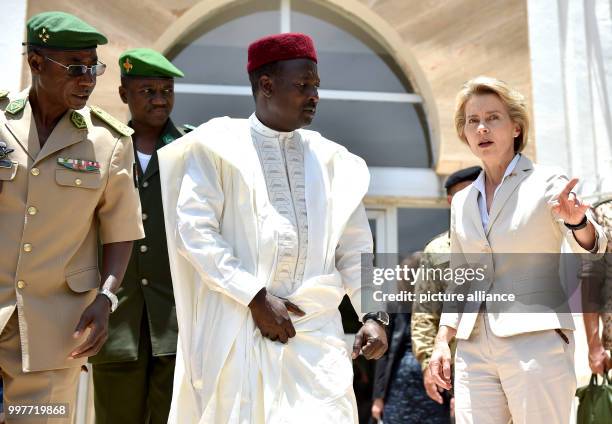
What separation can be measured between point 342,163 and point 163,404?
158cm

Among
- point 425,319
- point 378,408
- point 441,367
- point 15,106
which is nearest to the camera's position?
point 15,106

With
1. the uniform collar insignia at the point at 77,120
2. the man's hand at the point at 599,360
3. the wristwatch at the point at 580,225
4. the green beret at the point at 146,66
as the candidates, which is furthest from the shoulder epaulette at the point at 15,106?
the man's hand at the point at 599,360

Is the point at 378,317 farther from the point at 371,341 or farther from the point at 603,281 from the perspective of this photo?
the point at 603,281

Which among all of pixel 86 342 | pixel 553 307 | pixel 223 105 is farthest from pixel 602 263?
pixel 223 105

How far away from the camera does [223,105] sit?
26.5ft

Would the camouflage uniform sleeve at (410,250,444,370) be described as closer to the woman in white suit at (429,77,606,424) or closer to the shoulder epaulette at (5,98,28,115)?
the woman in white suit at (429,77,606,424)

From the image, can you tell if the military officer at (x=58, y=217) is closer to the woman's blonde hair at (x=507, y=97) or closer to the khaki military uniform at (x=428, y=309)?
the woman's blonde hair at (x=507, y=97)

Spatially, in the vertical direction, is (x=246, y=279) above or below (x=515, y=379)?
above

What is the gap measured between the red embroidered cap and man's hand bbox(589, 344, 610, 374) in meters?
2.48

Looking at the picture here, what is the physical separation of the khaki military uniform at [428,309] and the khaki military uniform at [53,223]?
236 centimetres

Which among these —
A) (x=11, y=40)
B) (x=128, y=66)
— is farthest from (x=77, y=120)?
(x=11, y=40)

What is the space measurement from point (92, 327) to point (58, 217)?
0.50m

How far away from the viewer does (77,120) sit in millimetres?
4109

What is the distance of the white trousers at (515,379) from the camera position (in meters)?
4.18
